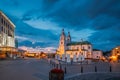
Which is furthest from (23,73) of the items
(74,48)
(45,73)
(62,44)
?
(74,48)

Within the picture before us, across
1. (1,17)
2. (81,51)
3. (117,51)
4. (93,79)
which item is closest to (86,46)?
(81,51)

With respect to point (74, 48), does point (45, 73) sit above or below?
below

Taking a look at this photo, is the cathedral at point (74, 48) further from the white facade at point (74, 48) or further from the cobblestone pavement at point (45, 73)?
the cobblestone pavement at point (45, 73)

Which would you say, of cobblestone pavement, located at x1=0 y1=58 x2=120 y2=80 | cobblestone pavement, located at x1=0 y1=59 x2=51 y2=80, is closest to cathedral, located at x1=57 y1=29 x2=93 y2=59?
cobblestone pavement, located at x1=0 y1=58 x2=120 y2=80

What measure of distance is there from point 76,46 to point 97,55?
824 inches

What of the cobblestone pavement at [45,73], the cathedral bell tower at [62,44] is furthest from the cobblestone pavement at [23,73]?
the cathedral bell tower at [62,44]

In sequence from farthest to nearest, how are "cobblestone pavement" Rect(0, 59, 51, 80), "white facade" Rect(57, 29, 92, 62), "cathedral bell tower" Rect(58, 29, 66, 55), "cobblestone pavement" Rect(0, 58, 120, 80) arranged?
"cathedral bell tower" Rect(58, 29, 66, 55)
"white facade" Rect(57, 29, 92, 62)
"cobblestone pavement" Rect(0, 58, 120, 80)
"cobblestone pavement" Rect(0, 59, 51, 80)

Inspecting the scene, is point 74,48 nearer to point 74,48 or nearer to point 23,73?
point 74,48

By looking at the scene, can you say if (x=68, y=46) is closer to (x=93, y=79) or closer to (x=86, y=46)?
(x=86, y=46)

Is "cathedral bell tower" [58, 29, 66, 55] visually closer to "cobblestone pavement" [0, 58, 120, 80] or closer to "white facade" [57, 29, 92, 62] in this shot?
"white facade" [57, 29, 92, 62]

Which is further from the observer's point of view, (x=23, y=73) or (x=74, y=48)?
(x=74, y=48)

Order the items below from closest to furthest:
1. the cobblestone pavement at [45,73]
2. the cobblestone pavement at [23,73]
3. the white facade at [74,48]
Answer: the cobblestone pavement at [23,73]
the cobblestone pavement at [45,73]
the white facade at [74,48]

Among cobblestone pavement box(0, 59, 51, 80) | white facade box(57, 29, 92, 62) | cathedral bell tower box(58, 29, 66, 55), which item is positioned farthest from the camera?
cathedral bell tower box(58, 29, 66, 55)

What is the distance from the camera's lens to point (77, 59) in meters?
81.7
